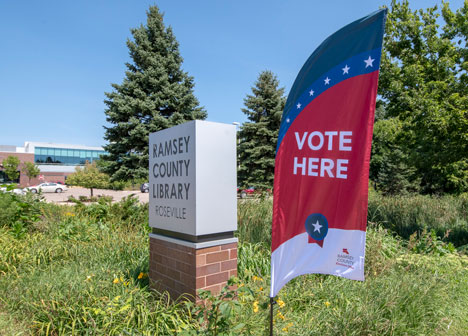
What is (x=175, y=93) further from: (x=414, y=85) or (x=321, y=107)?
(x=321, y=107)

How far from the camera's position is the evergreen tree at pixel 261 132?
72.9 ft

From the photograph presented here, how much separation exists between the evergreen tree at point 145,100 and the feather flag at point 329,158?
14.6m

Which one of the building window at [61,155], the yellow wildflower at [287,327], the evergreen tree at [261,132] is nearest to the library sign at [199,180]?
the yellow wildflower at [287,327]

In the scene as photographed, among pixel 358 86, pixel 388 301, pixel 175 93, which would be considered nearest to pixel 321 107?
pixel 358 86

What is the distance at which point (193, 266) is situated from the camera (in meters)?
3.14

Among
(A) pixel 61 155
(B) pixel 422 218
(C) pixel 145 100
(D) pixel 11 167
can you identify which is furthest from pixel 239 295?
(A) pixel 61 155

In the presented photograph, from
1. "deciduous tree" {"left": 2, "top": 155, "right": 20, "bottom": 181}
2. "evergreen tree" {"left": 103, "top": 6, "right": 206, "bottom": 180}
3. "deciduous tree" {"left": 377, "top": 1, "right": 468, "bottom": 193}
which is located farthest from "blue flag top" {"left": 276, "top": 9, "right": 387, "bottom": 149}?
"deciduous tree" {"left": 2, "top": 155, "right": 20, "bottom": 181}

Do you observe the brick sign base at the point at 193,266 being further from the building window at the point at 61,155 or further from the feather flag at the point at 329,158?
the building window at the point at 61,155

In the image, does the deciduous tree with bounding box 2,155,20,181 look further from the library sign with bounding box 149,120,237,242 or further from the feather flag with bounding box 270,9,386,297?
the feather flag with bounding box 270,9,386,297

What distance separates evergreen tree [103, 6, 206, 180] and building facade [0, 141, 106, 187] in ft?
174

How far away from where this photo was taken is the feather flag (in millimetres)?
2160

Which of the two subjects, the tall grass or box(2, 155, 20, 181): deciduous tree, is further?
box(2, 155, 20, 181): deciduous tree

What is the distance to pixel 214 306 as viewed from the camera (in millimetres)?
2482

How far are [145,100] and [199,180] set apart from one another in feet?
49.2
